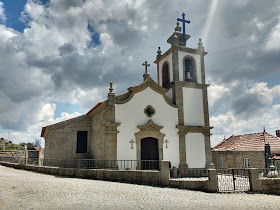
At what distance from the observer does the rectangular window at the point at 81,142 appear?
15562mm

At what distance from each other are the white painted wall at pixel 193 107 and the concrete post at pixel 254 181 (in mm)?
6373

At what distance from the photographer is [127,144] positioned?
1341 cm

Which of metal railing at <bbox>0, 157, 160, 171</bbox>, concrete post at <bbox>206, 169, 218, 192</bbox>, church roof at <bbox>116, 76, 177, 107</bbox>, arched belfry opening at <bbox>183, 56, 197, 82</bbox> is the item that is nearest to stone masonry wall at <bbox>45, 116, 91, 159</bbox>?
metal railing at <bbox>0, 157, 160, 171</bbox>

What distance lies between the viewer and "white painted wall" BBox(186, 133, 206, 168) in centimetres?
1494

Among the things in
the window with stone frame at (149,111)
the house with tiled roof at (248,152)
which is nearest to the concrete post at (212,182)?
the window with stone frame at (149,111)

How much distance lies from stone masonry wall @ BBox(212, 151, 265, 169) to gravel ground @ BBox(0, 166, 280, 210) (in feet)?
43.5

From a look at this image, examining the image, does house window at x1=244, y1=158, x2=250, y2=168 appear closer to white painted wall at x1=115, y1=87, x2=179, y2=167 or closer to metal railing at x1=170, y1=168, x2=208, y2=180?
metal railing at x1=170, y1=168, x2=208, y2=180

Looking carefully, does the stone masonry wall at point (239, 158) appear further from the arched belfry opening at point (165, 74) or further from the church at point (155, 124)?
the arched belfry opening at point (165, 74)

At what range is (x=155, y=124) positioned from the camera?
14.1m

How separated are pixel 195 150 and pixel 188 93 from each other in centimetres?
386

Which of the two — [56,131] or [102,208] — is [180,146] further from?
[102,208]

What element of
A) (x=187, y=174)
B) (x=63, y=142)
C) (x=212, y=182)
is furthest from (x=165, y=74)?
(x=212, y=182)

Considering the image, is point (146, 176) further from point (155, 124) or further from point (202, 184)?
point (155, 124)

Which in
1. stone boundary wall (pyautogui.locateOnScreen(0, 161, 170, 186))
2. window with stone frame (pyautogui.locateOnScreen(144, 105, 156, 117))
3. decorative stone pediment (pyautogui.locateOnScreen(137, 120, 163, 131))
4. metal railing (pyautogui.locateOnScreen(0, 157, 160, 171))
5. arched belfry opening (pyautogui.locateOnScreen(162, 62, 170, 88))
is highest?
arched belfry opening (pyautogui.locateOnScreen(162, 62, 170, 88))
